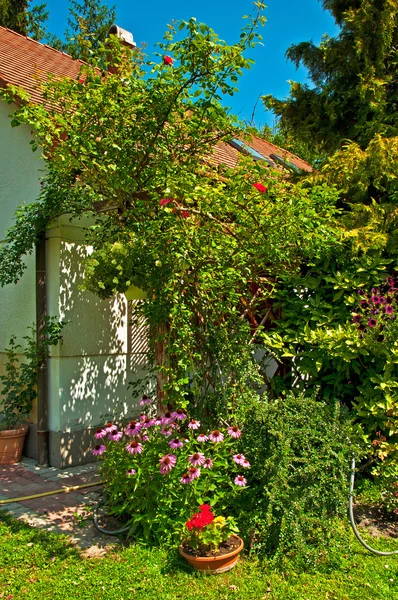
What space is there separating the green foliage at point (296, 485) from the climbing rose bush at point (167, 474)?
0.18 meters

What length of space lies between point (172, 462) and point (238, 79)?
316 centimetres

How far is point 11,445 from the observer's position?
20.0ft

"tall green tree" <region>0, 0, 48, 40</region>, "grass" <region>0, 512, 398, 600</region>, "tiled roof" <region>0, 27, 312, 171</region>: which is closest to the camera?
"grass" <region>0, 512, 398, 600</region>

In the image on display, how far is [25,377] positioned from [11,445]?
850 millimetres

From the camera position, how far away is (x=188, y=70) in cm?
416

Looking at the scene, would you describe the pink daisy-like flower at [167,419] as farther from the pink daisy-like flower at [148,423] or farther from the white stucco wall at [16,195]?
the white stucco wall at [16,195]

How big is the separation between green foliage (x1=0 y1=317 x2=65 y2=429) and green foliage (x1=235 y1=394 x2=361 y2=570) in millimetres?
2899

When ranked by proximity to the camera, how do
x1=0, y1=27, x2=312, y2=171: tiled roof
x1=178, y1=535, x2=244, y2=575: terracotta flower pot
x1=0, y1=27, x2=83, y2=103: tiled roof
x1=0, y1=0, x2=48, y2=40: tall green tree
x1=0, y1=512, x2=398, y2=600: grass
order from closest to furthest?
1. x1=0, y1=512, x2=398, y2=600: grass
2. x1=178, y1=535, x2=244, y2=575: terracotta flower pot
3. x1=0, y1=27, x2=83, y2=103: tiled roof
4. x1=0, y1=27, x2=312, y2=171: tiled roof
5. x1=0, y1=0, x2=48, y2=40: tall green tree

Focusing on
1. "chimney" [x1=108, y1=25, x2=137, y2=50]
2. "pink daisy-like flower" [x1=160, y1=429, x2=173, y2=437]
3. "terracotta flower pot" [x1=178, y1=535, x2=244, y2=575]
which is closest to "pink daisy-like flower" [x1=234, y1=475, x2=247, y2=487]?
"terracotta flower pot" [x1=178, y1=535, x2=244, y2=575]

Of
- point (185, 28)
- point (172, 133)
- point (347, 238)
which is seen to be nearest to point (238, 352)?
point (347, 238)

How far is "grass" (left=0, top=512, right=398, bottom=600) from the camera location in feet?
10.8

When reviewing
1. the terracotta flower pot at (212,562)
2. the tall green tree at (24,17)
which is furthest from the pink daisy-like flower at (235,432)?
the tall green tree at (24,17)

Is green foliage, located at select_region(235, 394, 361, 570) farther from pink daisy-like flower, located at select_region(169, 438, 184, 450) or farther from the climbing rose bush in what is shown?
pink daisy-like flower, located at select_region(169, 438, 184, 450)

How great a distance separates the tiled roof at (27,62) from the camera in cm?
720
